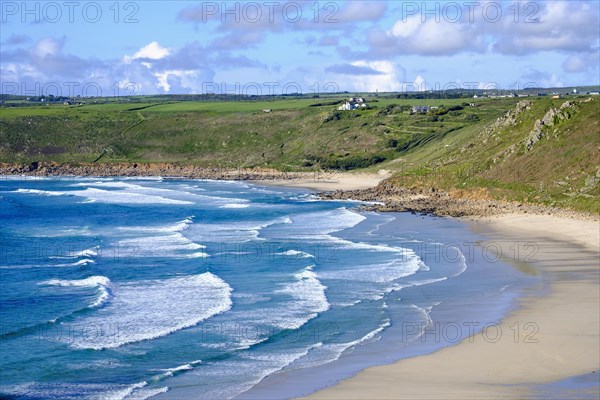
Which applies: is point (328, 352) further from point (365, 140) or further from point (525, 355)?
point (365, 140)

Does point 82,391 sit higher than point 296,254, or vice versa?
point 296,254

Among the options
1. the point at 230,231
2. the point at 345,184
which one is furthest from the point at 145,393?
the point at 345,184

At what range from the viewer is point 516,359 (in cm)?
2644

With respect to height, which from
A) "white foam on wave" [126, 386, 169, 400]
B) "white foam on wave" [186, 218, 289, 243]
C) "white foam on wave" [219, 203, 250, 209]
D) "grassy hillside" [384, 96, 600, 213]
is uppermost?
"grassy hillside" [384, 96, 600, 213]

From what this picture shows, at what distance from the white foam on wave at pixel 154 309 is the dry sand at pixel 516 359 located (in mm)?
8818

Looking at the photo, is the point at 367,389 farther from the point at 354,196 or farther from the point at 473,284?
the point at 354,196

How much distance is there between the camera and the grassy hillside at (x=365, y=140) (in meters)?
68.1

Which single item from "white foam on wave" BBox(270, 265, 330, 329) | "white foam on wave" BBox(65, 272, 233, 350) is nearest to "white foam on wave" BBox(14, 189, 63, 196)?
"white foam on wave" BBox(65, 272, 233, 350)

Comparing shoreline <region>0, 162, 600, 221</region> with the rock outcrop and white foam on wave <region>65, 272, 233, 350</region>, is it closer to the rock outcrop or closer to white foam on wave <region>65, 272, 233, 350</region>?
the rock outcrop

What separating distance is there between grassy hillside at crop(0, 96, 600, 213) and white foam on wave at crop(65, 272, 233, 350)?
30.8 m

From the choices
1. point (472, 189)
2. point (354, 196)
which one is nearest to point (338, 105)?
point (354, 196)

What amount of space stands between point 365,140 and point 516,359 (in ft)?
305

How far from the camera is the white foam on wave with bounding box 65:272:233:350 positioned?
2955cm

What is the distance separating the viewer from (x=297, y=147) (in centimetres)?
12750
